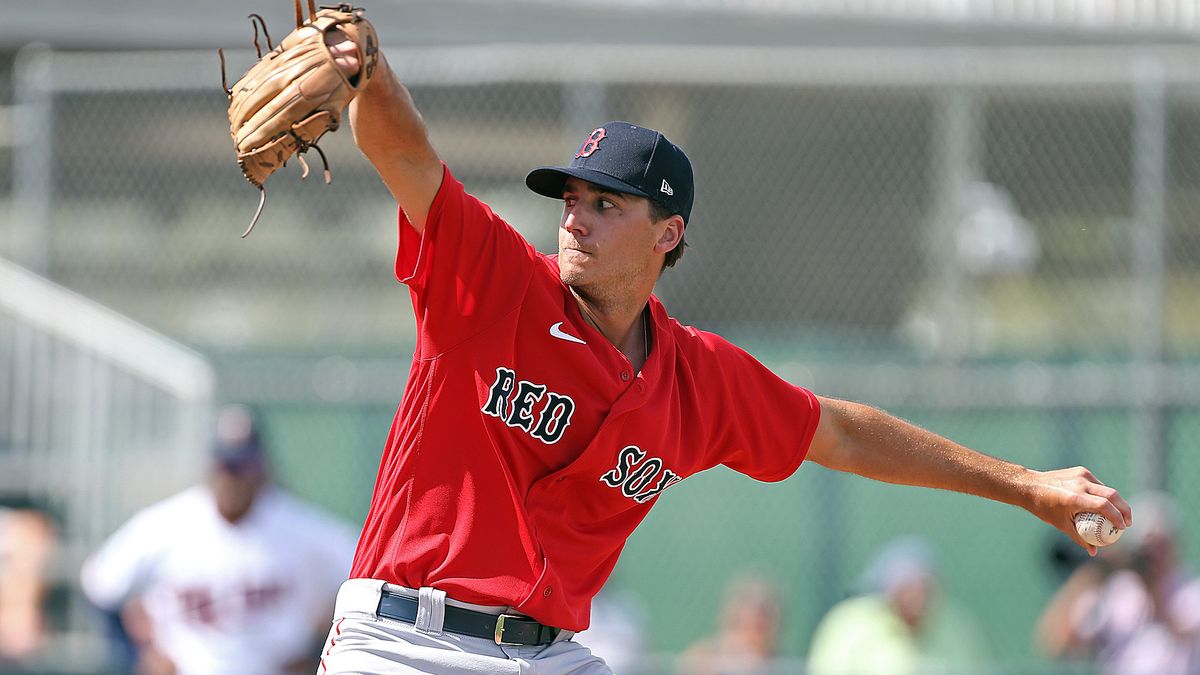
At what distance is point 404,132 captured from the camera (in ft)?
11.3

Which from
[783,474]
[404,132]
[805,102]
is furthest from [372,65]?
[805,102]

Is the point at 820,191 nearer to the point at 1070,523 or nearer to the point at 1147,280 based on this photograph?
the point at 1147,280

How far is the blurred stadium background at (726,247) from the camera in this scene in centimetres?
929

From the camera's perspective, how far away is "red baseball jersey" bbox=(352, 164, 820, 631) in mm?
3686

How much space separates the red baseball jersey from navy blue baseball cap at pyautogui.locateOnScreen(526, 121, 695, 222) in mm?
211

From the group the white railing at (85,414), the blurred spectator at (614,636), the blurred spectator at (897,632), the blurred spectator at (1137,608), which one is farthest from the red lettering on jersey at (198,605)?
the blurred spectator at (1137,608)

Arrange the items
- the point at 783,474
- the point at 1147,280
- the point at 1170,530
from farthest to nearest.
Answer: the point at 1147,280 → the point at 1170,530 → the point at 783,474

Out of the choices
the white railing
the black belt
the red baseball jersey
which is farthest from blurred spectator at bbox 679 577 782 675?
the black belt

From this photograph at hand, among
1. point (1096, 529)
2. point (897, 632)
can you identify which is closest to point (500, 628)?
point (1096, 529)

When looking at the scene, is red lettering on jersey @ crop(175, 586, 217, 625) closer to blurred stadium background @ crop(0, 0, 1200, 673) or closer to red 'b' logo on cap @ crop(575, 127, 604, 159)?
blurred stadium background @ crop(0, 0, 1200, 673)

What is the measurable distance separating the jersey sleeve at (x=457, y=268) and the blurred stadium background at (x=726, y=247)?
16.6 feet

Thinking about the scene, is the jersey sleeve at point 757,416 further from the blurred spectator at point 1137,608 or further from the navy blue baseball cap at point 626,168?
the blurred spectator at point 1137,608

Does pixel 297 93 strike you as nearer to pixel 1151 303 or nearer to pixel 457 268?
pixel 457 268

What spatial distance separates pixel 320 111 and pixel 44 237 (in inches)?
284
